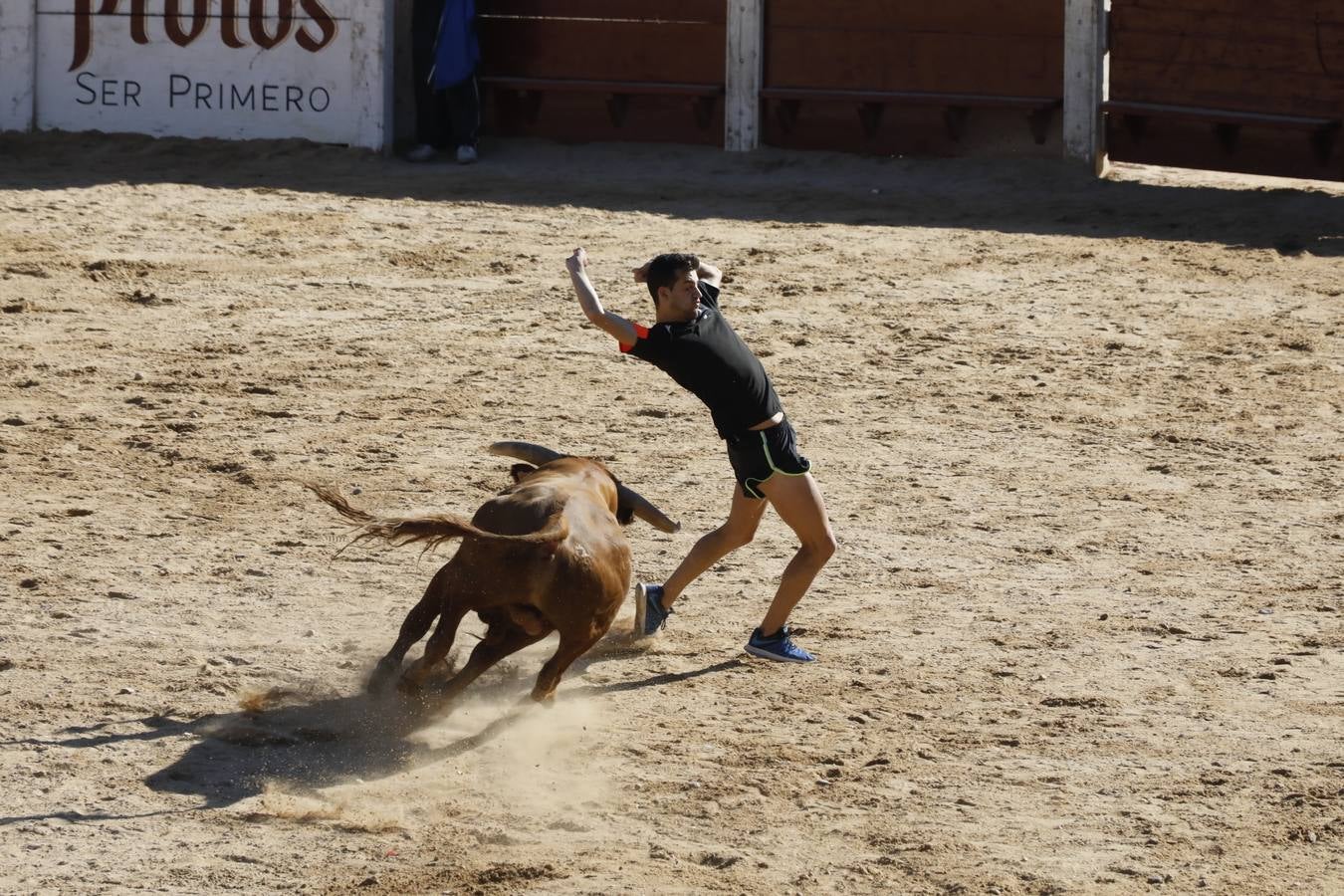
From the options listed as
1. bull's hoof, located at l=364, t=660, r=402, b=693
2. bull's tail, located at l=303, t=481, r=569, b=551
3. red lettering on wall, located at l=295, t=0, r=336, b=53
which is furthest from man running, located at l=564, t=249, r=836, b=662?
red lettering on wall, located at l=295, t=0, r=336, b=53

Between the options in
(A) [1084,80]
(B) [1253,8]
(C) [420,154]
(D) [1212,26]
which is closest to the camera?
(B) [1253,8]

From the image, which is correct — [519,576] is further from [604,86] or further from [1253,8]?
[604,86]

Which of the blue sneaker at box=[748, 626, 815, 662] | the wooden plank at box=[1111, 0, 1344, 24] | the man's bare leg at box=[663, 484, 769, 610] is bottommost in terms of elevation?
the blue sneaker at box=[748, 626, 815, 662]

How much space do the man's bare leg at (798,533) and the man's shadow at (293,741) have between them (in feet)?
2.36

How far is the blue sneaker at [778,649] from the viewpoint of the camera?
234 inches

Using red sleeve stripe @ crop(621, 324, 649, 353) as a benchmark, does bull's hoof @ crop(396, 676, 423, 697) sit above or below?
below

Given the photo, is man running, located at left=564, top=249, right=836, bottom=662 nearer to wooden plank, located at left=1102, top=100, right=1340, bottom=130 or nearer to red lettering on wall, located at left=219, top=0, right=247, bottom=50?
wooden plank, located at left=1102, top=100, right=1340, bottom=130

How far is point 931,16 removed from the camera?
14242 mm

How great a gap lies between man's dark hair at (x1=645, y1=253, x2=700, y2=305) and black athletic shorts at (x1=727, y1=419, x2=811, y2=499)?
55cm

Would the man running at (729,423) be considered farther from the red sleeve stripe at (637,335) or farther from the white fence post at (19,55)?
the white fence post at (19,55)

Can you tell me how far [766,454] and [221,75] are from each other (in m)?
10.1

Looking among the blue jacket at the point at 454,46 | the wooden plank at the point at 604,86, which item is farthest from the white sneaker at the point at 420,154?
the wooden plank at the point at 604,86

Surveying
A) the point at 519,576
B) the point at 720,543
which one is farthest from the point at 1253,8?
the point at 519,576

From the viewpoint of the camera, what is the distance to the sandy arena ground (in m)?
4.72
